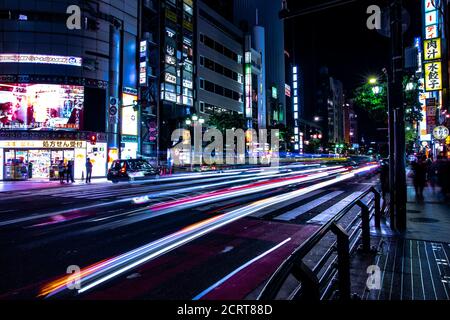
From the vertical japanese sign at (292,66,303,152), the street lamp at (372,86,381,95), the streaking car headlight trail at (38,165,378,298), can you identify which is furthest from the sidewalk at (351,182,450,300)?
the vertical japanese sign at (292,66,303,152)

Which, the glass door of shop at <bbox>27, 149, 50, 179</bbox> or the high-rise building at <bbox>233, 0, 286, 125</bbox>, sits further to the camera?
the high-rise building at <bbox>233, 0, 286, 125</bbox>

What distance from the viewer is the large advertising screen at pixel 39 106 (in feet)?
100

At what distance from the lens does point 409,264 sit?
18.6 feet

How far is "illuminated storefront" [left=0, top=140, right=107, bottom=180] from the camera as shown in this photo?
29391 millimetres

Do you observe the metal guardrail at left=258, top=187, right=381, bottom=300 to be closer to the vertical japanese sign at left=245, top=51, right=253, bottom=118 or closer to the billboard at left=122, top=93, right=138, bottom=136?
the billboard at left=122, top=93, right=138, bottom=136

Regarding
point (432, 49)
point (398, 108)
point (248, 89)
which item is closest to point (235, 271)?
point (398, 108)

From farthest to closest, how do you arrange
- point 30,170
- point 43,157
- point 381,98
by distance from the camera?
point 43,157
point 30,170
point 381,98

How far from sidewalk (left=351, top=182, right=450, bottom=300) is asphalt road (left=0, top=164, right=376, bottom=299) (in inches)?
58.0

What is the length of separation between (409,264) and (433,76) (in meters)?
19.6

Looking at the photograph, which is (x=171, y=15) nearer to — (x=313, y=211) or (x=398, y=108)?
(x=313, y=211)

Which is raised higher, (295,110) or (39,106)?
(295,110)

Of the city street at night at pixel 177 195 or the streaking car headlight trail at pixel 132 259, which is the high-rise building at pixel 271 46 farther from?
the streaking car headlight trail at pixel 132 259
